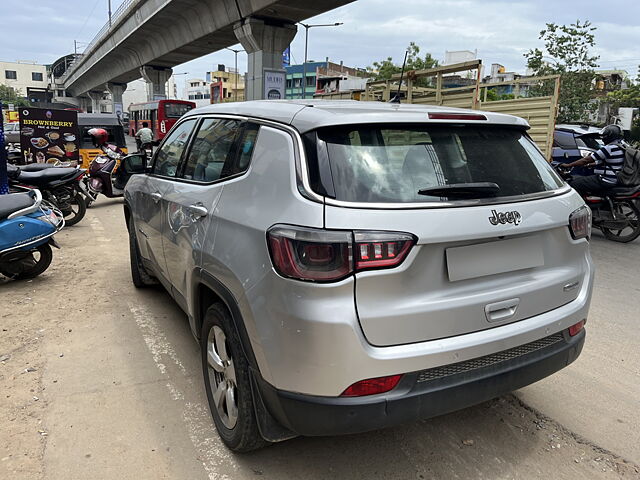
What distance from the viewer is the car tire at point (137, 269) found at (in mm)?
4742

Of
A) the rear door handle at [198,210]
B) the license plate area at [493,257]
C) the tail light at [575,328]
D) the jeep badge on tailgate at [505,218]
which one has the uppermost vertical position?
the jeep badge on tailgate at [505,218]

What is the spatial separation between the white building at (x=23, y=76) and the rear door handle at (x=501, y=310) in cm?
11509

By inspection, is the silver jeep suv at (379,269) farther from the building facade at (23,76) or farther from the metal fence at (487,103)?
the building facade at (23,76)

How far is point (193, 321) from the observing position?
2955 mm

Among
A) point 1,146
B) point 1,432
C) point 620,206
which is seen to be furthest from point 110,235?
point 620,206

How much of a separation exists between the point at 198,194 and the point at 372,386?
1557mm

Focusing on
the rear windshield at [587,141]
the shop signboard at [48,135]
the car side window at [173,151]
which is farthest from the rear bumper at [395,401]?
the rear windshield at [587,141]

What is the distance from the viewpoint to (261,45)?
18.3 m

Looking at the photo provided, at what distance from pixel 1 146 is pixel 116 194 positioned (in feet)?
13.1

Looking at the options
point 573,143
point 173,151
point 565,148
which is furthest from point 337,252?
point 573,143

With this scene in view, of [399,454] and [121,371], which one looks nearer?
[399,454]

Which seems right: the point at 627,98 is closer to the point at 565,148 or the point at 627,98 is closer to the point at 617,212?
the point at 565,148

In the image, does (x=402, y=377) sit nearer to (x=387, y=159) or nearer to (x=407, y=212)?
(x=407, y=212)

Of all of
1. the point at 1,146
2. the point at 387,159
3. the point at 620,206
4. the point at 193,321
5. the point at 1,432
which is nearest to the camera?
the point at 387,159
